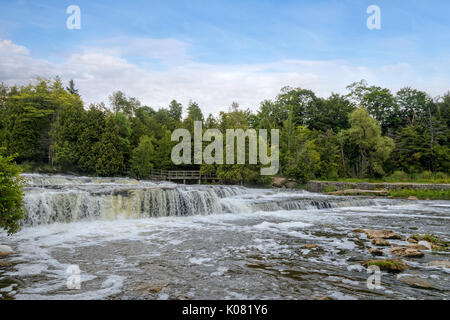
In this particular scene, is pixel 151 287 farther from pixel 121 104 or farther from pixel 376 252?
pixel 121 104

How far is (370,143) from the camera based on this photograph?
113ft

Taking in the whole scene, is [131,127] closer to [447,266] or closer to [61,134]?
[61,134]

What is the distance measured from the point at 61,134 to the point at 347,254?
38637 millimetres

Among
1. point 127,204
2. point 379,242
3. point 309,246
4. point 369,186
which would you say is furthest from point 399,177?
point 127,204

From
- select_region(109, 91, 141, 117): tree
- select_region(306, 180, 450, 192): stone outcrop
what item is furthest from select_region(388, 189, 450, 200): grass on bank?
select_region(109, 91, 141, 117): tree

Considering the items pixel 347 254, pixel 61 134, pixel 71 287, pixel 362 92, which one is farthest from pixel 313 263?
pixel 362 92

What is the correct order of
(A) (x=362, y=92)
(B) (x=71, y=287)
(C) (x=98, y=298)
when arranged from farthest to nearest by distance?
(A) (x=362, y=92)
(B) (x=71, y=287)
(C) (x=98, y=298)

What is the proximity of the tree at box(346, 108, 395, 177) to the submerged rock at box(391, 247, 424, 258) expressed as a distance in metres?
28.9

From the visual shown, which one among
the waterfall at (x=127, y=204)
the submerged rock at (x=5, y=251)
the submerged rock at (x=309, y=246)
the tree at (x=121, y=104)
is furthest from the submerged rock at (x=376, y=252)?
the tree at (x=121, y=104)

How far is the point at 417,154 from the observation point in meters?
35.1

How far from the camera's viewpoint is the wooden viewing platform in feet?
111

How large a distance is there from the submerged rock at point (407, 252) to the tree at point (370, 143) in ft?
94.7

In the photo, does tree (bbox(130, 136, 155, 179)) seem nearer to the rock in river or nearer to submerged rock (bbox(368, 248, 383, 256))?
the rock in river

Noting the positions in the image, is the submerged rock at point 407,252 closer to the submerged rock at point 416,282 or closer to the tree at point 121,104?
the submerged rock at point 416,282
